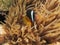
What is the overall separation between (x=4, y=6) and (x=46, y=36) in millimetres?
236

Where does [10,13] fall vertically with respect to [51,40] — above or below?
above

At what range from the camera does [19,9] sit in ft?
2.77

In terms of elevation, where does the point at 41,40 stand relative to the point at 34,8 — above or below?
below

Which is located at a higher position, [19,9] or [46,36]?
[19,9]

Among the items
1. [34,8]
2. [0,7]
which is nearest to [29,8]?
[34,8]

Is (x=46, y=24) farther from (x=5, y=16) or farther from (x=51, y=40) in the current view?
(x=5, y=16)

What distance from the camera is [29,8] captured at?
0.86 m

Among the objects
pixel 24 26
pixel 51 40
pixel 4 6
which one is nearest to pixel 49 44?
pixel 51 40

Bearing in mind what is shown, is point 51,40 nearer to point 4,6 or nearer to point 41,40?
point 41,40

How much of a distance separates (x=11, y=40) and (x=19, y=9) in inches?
5.7

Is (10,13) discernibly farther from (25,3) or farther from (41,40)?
(41,40)

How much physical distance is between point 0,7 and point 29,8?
133mm

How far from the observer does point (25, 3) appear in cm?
86

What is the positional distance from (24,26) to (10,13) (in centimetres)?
9
